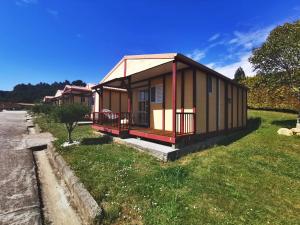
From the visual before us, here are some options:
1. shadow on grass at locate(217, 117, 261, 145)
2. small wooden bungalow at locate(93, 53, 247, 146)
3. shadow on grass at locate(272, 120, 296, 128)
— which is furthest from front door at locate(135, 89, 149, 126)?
shadow on grass at locate(272, 120, 296, 128)

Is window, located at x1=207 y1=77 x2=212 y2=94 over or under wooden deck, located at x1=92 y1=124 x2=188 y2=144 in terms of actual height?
over

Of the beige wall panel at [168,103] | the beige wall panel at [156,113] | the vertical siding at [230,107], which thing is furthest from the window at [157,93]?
the vertical siding at [230,107]

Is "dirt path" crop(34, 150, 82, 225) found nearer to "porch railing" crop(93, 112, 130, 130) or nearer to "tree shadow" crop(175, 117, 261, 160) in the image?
"tree shadow" crop(175, 117, 261, 160)

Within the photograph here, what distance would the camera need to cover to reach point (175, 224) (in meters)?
3.80

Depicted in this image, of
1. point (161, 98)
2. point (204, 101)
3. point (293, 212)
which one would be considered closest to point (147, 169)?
point (293, 212)

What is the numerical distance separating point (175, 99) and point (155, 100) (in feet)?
13.7

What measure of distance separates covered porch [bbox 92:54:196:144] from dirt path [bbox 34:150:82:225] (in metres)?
3.92

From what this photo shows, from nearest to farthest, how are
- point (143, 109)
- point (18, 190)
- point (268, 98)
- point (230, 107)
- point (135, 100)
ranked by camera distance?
point (18, 190) → point (230, 107) → point (143, 109) → point (135, 100) → point (268, 98)

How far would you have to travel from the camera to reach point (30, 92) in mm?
84438

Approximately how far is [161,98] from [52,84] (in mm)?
94607

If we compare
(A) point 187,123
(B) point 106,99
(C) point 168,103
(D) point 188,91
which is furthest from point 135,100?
(B) point 106,99

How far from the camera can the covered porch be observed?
8.65 metres

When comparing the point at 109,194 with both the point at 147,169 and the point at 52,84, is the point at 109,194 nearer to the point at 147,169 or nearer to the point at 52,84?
the point at 147,169

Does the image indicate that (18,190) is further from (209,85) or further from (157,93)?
(209,85)
